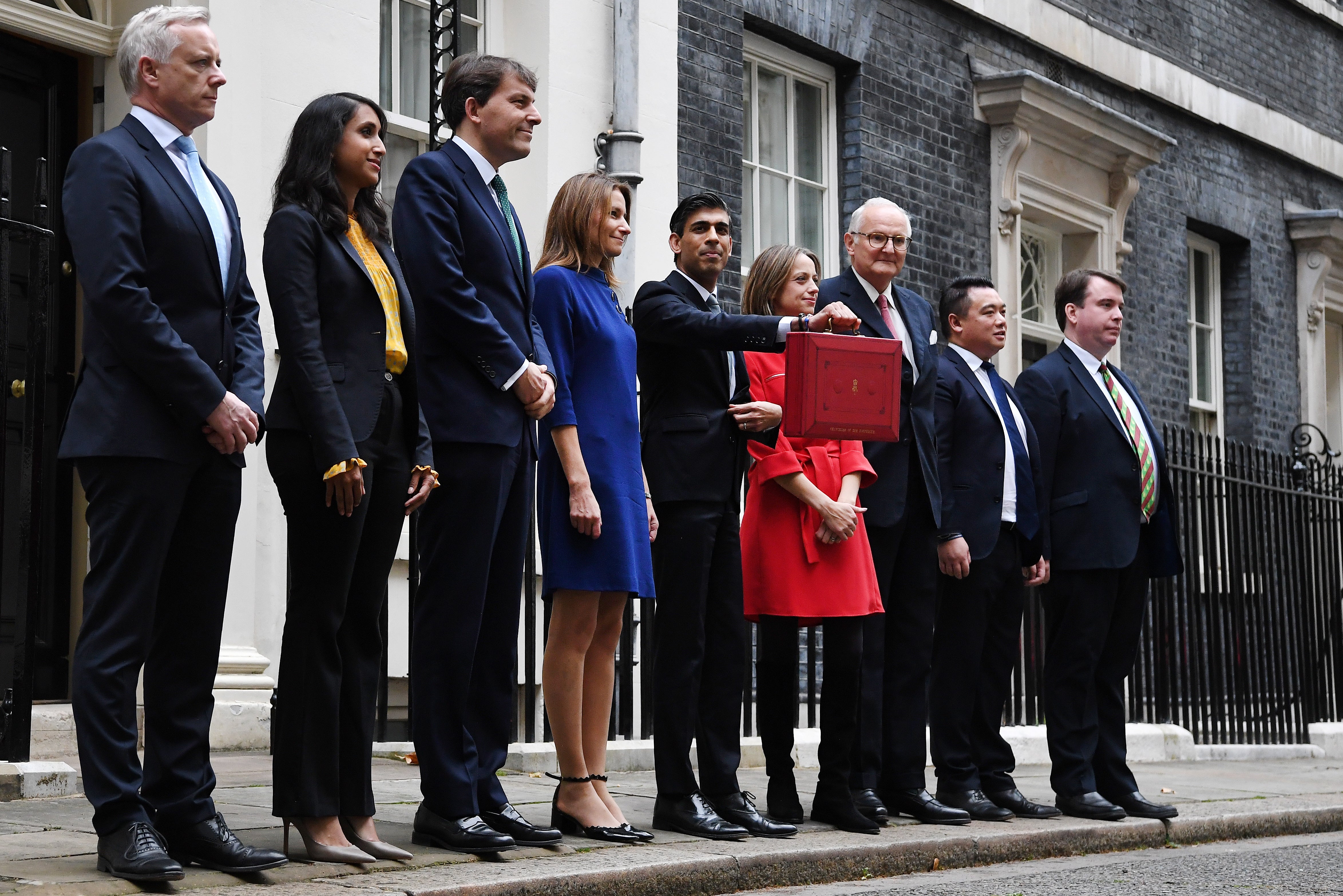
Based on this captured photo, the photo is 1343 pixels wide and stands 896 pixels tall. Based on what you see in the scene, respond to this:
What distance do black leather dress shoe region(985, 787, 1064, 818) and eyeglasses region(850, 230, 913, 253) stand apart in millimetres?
2039

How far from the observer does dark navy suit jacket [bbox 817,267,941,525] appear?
6051 millimetres

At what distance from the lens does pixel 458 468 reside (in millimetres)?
4734

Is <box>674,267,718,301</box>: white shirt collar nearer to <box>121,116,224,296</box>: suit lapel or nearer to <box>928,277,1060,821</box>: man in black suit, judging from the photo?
<box>928,277,1060,821</box>: man in black suit

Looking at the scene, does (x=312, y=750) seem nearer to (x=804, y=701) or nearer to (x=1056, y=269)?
(x=804, y=701)

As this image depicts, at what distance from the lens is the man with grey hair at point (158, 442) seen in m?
4.05

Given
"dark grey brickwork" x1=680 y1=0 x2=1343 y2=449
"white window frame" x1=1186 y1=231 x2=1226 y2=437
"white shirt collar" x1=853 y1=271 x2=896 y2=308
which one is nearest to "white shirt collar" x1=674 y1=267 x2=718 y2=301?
"white shirt collar" x1=853 y1=271 x2=896 y2=308

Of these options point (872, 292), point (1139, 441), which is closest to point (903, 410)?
point (872, 292)

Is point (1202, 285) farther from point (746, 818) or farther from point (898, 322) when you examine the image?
A: point (746, 818)

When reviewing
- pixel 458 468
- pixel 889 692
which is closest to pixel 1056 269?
pixel 889 692

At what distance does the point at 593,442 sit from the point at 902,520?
54.2 inches

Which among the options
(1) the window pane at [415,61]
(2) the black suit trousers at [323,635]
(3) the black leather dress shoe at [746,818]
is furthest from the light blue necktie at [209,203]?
(1) the window pane at [415,61]

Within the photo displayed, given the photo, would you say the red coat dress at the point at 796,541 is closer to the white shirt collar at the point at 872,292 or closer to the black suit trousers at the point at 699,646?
the black suit trousers at the point at 699,646

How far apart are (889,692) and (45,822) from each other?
9.06 feet

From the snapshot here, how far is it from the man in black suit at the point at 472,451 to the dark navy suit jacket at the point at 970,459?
2048mm
